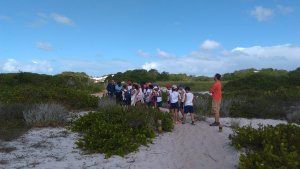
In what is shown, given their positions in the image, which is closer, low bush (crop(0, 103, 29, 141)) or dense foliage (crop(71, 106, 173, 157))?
dense foliage (crop(71, 106, 173, 157))

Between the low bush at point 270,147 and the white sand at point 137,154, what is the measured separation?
0.46 m

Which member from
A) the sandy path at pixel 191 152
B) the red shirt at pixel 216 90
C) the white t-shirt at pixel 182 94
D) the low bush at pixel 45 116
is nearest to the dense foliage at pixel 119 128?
the sandy path at pixel 191 152

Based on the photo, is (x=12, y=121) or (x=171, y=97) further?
(x=171, y=97)

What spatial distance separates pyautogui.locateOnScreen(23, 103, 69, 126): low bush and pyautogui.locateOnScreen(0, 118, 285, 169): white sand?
0.88 meters

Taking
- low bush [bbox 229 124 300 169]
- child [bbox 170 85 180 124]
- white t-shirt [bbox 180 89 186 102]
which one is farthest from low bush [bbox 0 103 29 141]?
low bush [bbox 229 124 300 169]

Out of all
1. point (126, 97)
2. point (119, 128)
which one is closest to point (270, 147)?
point (119, 128)

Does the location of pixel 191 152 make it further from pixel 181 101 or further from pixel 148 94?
pixel 148 94

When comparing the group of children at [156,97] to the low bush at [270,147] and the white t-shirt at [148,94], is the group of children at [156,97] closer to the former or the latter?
the white t-shirt at [148,94]

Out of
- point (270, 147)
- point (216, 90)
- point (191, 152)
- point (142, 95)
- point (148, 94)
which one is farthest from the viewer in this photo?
point (142, 95)

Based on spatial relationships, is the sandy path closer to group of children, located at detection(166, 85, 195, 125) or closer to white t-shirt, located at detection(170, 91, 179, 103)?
group of children, located at detection(166, 85, 195, 125)

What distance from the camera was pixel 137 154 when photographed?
34.3 ft

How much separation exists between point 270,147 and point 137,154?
335 cm

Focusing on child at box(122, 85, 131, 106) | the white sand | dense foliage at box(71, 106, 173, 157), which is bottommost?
the white sand

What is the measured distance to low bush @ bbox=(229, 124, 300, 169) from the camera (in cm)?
784
